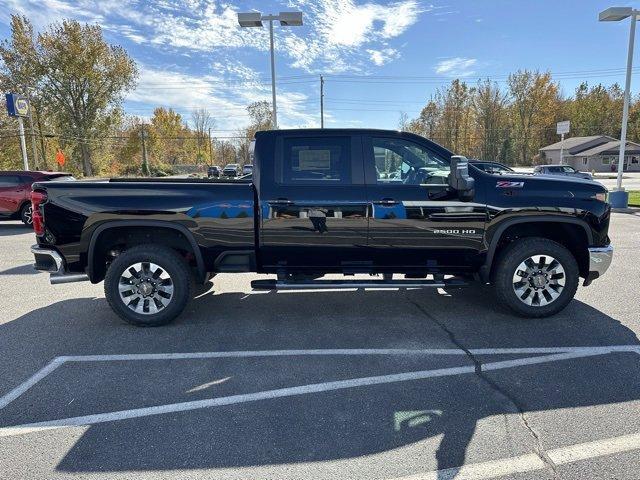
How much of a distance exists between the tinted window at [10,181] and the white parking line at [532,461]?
1407 centimetres

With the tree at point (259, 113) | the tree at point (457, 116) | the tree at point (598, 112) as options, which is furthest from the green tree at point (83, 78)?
the tree at point (598, 112)

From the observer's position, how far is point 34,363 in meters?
3.78

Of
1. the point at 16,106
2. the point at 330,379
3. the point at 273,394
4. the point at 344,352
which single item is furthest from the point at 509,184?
the point at 16,106

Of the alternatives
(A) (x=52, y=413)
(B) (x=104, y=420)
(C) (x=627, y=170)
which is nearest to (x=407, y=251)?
(B) (x=104, y=420)

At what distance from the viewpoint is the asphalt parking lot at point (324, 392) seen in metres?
2.50

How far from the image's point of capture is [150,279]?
4539 mm

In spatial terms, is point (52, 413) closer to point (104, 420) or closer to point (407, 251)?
point (104, 420)

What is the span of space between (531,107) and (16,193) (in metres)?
72.1

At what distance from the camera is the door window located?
14.7ft

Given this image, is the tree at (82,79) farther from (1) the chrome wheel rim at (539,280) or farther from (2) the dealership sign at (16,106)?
(1) the chrome wheel rim at (539,280)

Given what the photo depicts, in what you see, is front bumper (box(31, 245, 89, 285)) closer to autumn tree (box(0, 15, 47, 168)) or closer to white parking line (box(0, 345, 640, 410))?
white parking line (box(0, 345, 640, 410))

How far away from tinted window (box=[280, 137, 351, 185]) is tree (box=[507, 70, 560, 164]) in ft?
234

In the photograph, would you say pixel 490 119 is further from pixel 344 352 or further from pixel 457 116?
pixel 344 352

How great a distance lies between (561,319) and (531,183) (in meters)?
1.55
